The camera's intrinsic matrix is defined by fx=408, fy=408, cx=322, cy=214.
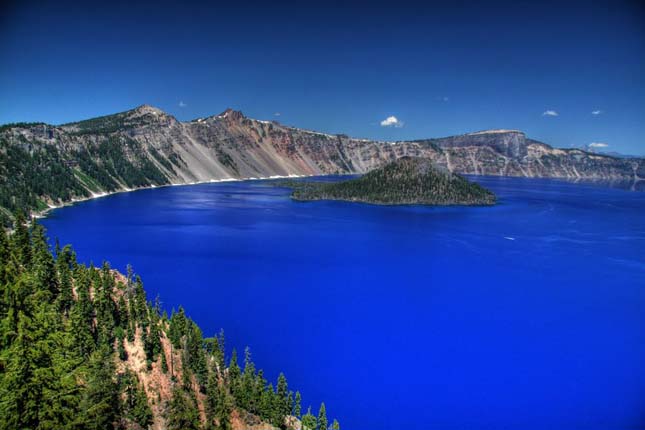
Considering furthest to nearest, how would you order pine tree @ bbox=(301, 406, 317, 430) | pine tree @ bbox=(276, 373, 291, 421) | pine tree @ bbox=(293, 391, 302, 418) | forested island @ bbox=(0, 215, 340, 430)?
pine tree @ bbox=(293, 391, 302, 418) → pine tree @ bbox=(276, 373, 291, 421) → pine tree @ bbox=(301, 406, 317, 430) → forested island @ bbox=(0, 215, 340, 430)

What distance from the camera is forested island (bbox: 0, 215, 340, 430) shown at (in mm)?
21297

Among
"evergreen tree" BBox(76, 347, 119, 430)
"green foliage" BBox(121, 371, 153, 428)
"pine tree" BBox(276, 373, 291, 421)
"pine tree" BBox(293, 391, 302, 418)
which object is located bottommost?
"pine tree" BBox(293, 391, 302, 418)

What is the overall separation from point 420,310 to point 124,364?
5049 centimetres

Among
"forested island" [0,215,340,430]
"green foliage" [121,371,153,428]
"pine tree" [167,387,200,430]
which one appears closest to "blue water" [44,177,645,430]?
"forested island" [0,215,340,430]

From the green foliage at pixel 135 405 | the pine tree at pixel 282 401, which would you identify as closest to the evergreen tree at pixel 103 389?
the green foliage at pixel 135 405

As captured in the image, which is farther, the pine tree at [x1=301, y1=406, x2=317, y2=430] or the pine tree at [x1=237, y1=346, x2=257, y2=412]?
the pine tree at [x1=237, y1=346, x2=257, y2=412]

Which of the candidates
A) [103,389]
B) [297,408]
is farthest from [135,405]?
[297,408]

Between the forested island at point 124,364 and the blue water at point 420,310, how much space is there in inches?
307

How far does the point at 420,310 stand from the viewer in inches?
3012

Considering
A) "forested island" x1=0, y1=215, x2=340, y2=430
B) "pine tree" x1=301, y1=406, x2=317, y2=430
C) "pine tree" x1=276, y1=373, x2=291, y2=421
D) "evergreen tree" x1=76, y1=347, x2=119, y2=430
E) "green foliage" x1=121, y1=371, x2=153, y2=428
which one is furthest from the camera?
"pine tree" x1=276, y1=373, x2=291, y2=421

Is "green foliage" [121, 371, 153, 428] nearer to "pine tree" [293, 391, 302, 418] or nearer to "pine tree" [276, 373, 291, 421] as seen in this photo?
"pine tree" [276, 373, 291, 421]

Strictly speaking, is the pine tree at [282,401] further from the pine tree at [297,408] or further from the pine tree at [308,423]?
the pine tree at [308,423]

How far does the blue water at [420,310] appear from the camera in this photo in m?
50.8

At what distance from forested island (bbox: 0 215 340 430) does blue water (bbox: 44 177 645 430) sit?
7792 mm
